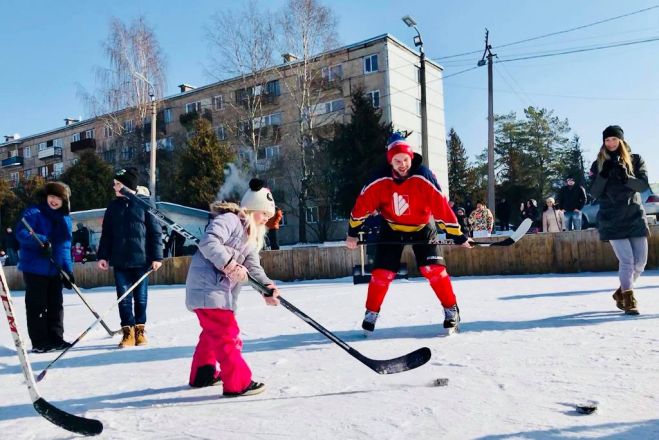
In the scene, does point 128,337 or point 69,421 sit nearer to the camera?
point 69,421

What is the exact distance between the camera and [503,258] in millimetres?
10555

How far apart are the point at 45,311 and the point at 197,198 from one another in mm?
23770

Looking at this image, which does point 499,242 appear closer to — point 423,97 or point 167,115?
point 423,97

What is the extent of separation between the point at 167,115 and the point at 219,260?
3935 cm

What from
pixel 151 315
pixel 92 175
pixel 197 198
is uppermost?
pixel 92 175

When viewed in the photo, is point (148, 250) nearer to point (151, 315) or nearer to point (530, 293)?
point (151, 315)

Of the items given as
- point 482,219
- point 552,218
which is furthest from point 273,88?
point 552,218

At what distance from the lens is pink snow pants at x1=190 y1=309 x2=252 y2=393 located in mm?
2928

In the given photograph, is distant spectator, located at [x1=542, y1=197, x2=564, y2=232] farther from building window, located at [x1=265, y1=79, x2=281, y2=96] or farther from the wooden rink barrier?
building window, located at [x1=265, y1=79, x2=281, y2=96]

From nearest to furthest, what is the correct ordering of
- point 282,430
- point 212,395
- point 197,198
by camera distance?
1. point 282,430
2. point 212,395
3. point 197,198

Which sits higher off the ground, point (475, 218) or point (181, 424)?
point (475, 218)

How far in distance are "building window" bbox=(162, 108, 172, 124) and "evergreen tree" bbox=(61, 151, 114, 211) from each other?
6895mm

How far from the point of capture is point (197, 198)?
28219 millimetres

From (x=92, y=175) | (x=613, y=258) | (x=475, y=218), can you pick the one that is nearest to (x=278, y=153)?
(x=92, y=175)
